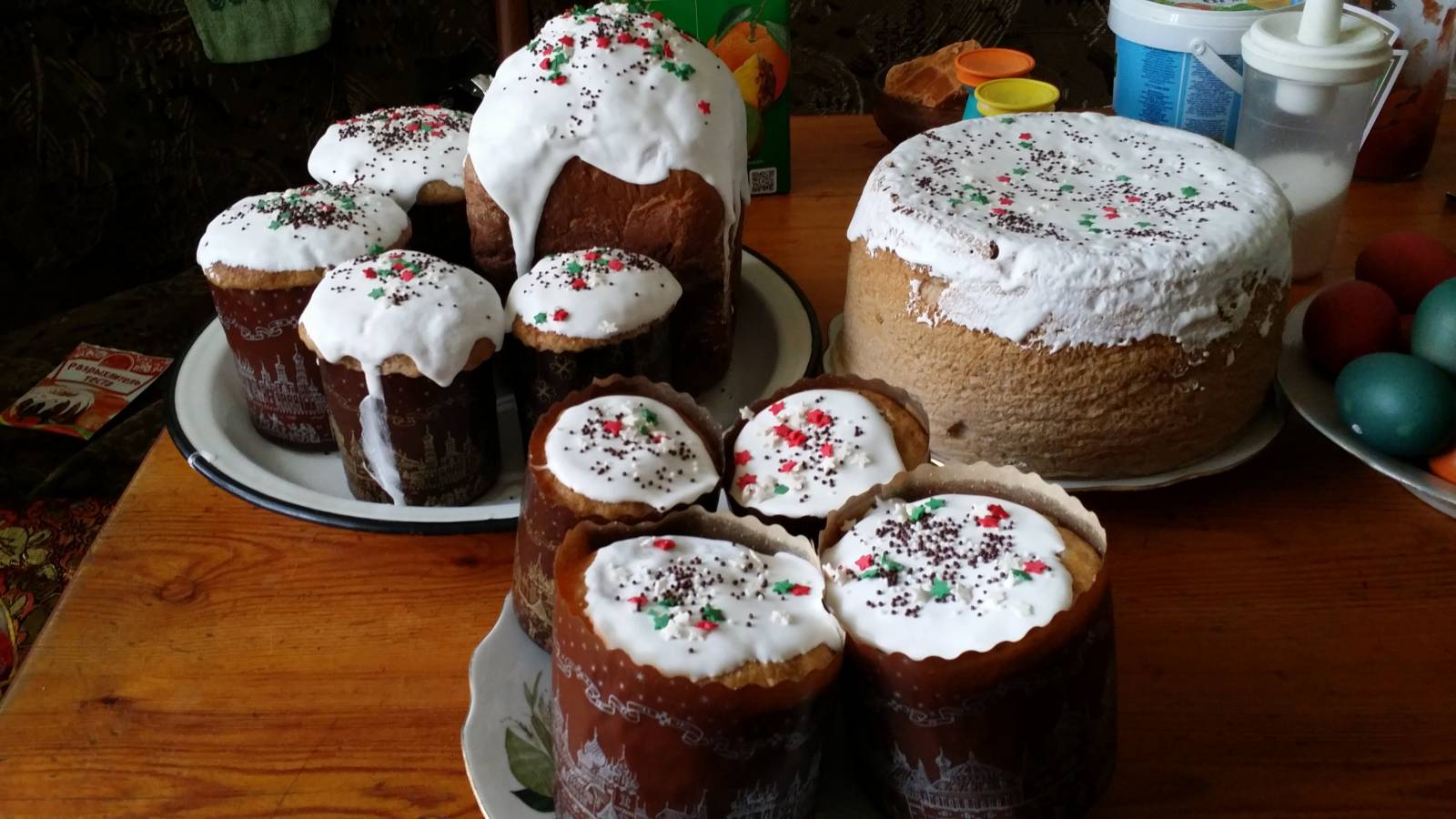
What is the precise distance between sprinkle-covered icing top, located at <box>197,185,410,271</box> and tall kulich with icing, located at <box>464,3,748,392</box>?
0.10m

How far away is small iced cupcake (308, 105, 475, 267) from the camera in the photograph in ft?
4.17

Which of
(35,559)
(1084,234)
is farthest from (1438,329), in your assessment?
(35,559)

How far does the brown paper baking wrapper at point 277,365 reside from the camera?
3.71 ft

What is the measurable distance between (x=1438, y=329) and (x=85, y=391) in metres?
1.92

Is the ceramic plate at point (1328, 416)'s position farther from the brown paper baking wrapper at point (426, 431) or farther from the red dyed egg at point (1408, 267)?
the brown paper baking wrapper at point (426, 431)

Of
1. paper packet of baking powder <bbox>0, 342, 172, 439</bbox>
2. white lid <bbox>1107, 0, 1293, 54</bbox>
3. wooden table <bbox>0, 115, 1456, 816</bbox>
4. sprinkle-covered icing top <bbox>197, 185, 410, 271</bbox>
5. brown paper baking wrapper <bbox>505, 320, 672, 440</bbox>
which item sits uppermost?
white lid <bbox>1107, 0, 1293, 54</bbox>

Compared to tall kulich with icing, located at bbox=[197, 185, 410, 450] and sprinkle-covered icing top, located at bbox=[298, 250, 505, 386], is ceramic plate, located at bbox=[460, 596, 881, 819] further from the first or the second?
tall kulich with icing, located at bbox=[197, 185, 410, 450]

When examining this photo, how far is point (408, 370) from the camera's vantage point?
1023 mm

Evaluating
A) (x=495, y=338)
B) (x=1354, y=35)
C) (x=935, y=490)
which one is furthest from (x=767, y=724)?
(x=1354, y=35)

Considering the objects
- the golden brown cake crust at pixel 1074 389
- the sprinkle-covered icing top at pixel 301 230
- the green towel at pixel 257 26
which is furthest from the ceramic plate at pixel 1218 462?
the green towel at pixel 257 26

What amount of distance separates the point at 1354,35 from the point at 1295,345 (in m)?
0.36

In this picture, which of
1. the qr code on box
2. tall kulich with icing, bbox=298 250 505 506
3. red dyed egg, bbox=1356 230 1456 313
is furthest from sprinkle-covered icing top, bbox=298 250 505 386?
red dyed egg, bbox=1356 230 1456 313

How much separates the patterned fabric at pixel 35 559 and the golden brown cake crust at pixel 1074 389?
49.4 inches

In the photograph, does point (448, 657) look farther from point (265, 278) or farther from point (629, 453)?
point (265, 278)
